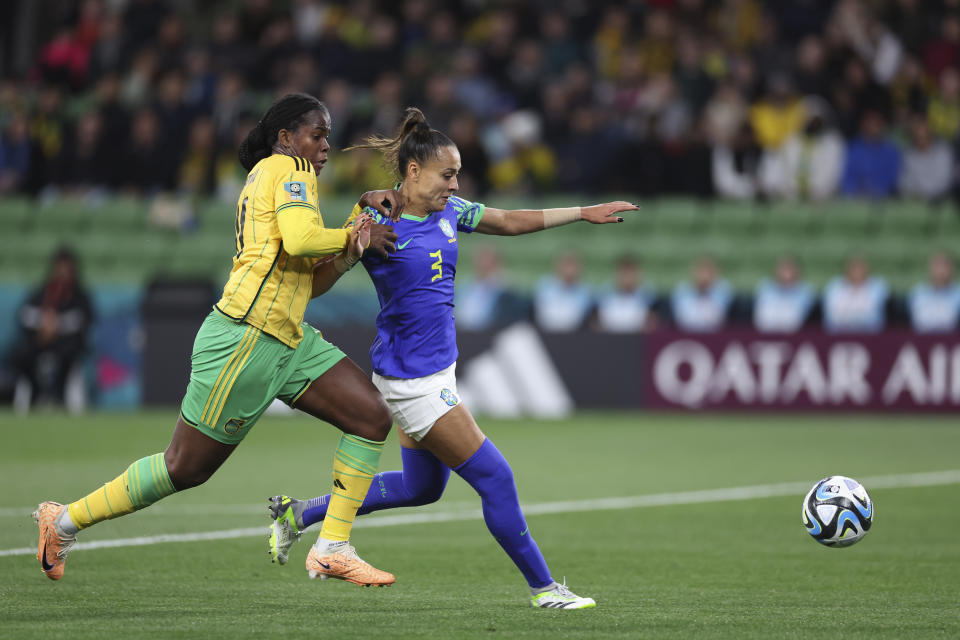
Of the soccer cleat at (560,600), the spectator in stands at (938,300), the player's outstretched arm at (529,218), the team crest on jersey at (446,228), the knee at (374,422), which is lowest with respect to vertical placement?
the soccer cleat at (560,600)

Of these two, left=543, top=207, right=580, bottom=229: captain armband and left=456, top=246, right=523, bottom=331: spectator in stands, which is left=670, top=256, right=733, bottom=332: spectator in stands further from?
left=543, top=207, right=580, bottom=229: captain armband

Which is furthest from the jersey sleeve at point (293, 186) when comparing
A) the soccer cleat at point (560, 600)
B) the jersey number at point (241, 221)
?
the soccer cleat at point (560, 600)

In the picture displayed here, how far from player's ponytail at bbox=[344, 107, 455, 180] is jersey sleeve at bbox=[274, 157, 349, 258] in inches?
13.6

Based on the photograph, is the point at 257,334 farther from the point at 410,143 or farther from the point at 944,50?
the point at 944,50

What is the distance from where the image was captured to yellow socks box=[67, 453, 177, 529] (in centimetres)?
603

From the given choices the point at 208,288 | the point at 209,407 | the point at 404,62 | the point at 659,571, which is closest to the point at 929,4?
the point at 404,62

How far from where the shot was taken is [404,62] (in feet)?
65.1

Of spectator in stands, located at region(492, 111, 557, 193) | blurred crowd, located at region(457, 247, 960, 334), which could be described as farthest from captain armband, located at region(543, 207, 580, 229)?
spectator in stands, located at region(492, 111, 557, 193)

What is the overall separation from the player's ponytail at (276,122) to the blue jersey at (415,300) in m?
0.55

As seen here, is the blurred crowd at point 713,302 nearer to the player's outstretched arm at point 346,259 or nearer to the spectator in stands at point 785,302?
the spectator in stands at point 785,302

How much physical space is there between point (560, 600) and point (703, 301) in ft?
35.5

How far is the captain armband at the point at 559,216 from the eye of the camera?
20.9ft

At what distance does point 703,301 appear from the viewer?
16.4 metres

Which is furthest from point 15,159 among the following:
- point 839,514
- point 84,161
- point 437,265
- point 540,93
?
point 839,514
